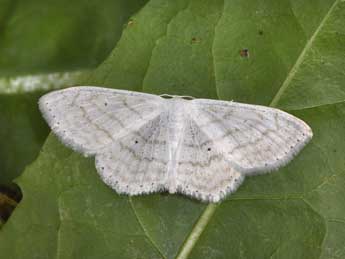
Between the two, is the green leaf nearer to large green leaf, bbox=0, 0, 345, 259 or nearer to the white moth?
large green leaf, bbox=0, 0, 345, 259

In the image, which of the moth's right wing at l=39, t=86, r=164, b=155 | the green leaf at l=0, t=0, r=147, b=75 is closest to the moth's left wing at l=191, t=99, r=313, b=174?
the moth's right wing at l=39, t=86, r=164, b=155

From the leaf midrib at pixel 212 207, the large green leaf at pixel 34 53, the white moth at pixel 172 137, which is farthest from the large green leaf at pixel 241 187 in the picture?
the large green leaf at pixel 34 53

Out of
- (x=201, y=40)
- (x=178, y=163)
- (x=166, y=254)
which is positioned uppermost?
(x=201, y=40)

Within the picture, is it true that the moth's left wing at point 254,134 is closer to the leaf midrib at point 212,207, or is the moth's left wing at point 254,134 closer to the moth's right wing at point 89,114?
the leaf midrib at point 212,207

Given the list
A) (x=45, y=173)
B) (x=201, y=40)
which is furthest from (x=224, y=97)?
(x=45, y=173)

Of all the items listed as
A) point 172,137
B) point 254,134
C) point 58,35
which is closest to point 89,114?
point 172,137

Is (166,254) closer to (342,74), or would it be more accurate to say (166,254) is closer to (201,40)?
(201,40)
